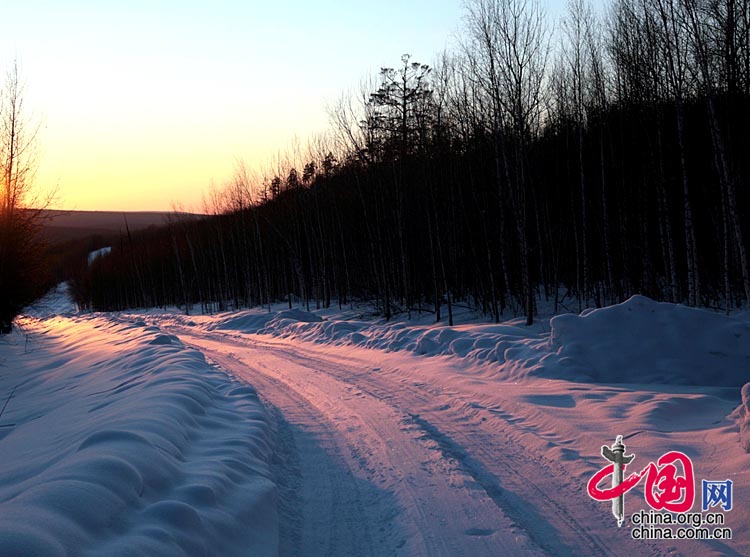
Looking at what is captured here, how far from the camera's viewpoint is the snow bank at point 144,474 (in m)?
3.49

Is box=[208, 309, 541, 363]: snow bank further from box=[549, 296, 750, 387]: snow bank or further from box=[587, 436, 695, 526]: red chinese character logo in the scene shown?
box=[587, 436, 695, 526]: red chinese character logo

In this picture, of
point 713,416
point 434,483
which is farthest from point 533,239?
point 434,483

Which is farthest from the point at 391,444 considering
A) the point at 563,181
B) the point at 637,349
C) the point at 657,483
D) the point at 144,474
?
the point at 563,181

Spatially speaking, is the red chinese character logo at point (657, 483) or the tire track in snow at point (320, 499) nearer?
the tire track in snow at point (320, 499)

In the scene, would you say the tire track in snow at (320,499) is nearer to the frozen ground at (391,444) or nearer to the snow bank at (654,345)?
the frozen ground at (391,444)

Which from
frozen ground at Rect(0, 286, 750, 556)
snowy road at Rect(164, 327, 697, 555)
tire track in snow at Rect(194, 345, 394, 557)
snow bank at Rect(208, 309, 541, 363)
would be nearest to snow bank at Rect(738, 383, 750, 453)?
frozen ground at Rect(0, 286, 750, 556)

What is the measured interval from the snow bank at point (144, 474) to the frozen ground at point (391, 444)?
0.07 feet

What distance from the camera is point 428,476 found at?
18.4ft

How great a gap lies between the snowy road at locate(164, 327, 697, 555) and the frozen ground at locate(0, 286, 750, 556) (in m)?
0.02

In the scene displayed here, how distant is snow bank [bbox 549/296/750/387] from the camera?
9.60m

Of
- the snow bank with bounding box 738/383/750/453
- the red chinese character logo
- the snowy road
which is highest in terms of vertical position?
the snow bank with bounding box 738/383/750/453

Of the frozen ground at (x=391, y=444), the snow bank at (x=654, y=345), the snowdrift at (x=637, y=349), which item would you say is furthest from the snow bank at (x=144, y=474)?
the snow bank at (x=654, y=345)

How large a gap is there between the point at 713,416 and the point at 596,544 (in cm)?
381

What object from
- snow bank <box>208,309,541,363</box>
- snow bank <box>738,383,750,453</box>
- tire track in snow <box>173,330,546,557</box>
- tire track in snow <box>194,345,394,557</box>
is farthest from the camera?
snow bank <box>208,309,541,363</box>
